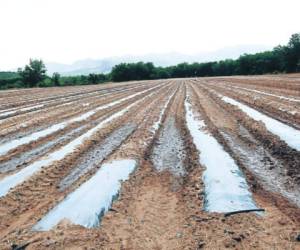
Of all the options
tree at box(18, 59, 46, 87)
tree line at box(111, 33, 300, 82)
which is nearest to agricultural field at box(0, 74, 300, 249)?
tree line at box(111, 33, 300, 82)

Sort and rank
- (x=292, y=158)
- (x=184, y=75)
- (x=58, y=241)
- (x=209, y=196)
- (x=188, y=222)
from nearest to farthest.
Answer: (x=58, y=241) < (x=188, y=222) < (x=209, y=196) < (x=292, y=158) < (x=184, y=75)

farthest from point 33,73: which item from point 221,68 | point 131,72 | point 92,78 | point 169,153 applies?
point 169,153

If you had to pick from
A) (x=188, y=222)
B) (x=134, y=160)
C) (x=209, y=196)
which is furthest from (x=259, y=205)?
(x=134, y=160)

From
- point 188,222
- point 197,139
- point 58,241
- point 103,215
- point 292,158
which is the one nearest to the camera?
point 58,241

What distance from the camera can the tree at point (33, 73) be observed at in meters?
64.7

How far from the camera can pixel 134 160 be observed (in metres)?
6.53

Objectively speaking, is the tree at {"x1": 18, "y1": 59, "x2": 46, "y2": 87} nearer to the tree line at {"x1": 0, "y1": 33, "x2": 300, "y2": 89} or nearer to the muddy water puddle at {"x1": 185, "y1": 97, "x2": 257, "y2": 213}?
the tree line at {"x1": 0, "y1": 33, "x2": 300, "y2": 89}

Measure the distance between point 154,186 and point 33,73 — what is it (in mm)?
65130

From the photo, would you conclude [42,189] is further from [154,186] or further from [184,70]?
[184,70]

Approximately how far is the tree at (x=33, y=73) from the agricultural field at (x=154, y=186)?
192 ft

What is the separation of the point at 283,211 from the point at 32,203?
313 centimetres

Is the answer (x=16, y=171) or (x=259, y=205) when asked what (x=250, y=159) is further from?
(x=16, y=171)

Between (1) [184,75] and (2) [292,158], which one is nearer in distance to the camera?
(2) [292,158]

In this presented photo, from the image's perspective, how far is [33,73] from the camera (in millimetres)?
65750
